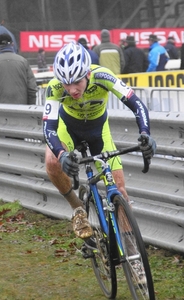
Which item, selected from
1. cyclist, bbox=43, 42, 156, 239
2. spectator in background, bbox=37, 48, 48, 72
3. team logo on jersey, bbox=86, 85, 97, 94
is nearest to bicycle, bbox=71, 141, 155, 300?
cyclist, bbox=43, 42, 156, 239

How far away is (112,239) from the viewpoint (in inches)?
223

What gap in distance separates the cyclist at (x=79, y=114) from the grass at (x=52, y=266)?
1.89 feet

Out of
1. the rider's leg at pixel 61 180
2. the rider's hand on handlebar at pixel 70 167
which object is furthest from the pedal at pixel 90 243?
the rider's hand on handlebar at pixel 70 167

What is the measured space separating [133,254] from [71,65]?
1.37 metres

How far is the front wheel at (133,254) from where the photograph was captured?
17.0 ft

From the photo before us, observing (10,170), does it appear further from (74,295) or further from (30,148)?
(74,295)

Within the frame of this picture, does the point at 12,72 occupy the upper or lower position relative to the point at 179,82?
upper

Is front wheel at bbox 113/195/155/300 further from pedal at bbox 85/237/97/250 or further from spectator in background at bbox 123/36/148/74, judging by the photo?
spectator in background at bbox 123/36/148/74

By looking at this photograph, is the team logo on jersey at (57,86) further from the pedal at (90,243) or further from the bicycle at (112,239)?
the pedal at (90,243)

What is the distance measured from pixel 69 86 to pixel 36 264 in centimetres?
208

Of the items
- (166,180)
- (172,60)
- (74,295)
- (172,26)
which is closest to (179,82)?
(172,60)

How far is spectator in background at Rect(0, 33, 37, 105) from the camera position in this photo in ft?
36.0

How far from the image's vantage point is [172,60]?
25.7m

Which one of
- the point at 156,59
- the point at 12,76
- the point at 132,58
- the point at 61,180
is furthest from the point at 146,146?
the point at 156,59
